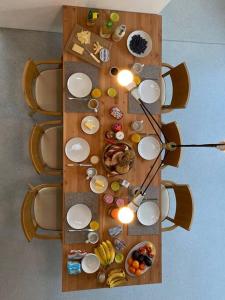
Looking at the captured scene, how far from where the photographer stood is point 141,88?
2732mm

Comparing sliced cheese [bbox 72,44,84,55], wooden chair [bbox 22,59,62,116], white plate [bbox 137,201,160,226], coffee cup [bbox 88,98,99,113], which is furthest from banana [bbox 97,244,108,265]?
Answer: sliced cheese [bbox 72,44,84,55]

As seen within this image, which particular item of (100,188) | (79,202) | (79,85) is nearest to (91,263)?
(79,202)

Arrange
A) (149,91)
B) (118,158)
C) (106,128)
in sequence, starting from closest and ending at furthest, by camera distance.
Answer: (118,158) → (106,128) → (149,91)

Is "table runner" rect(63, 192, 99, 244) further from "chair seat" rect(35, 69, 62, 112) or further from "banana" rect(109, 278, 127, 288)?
"chair seat" rect(35, 69, 62, 112)

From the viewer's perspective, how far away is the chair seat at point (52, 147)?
2842 mm

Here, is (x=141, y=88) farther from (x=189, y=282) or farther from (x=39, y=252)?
(x=189, y=282)

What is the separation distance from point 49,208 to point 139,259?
34.3 inches

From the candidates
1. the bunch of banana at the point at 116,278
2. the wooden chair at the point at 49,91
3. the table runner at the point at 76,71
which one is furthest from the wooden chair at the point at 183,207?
the wooden chair at the point at 49,91

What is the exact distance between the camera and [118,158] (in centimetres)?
241

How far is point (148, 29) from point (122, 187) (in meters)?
1.33

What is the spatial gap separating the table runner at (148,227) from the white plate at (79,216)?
35 cm

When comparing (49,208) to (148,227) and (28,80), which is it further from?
(28,80)

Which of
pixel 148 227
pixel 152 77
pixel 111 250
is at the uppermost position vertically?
pixel 152 77

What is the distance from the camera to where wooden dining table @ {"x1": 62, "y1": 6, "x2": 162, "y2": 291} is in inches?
99.9
